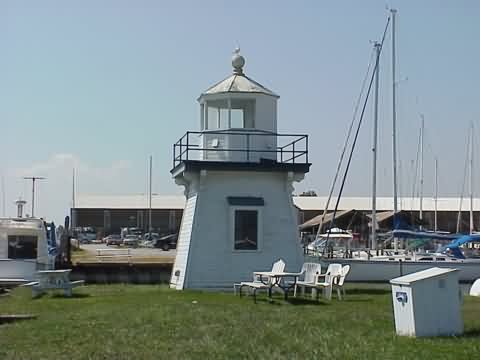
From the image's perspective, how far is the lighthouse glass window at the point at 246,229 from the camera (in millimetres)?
26422

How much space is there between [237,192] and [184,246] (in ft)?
7.87

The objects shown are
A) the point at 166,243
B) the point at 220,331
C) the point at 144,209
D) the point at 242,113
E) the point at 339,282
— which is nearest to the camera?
the point at 220,331

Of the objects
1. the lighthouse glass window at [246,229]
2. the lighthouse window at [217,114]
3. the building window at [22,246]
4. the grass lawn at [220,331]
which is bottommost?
the grass lawn at [220,331]

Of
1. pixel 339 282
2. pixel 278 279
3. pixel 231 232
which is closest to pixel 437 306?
pixel 339 282

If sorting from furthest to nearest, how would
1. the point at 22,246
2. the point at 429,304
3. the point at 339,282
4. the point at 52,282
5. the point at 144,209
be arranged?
the point at 144,209 < the point at 22,246 < the point at 52,282 < the point at 339,282 < the point at 429,304

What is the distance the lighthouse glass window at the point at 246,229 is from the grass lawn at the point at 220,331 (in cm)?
546

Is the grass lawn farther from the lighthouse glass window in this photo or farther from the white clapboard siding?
the lighthouse glass window

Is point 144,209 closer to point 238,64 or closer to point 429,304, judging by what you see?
point 238,64

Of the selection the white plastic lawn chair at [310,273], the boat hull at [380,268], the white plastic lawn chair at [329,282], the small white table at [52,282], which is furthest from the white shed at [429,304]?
the boat hull at [380,268]

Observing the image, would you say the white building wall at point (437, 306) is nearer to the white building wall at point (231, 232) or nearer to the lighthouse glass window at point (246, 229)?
the white building wall at point (231, 232)

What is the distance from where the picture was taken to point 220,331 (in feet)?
46.9

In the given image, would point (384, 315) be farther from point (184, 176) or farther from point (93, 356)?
point (184, 176)

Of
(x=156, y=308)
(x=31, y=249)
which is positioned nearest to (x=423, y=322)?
(x=156, y=308)

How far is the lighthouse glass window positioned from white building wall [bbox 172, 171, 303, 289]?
178 millimetres
